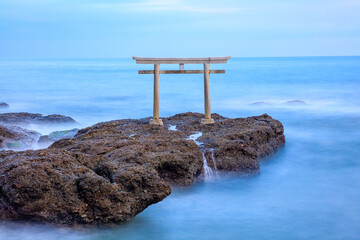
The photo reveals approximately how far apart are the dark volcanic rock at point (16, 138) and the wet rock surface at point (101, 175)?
2180 millimetres

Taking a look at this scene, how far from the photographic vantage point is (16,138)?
1095 cm

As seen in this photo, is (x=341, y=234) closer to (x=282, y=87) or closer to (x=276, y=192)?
(x=276, y=192)

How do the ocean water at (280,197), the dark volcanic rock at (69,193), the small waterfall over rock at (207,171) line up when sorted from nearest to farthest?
the dark volcanic rock at (69,193) → the ocean water at (280,197) → the small waterfall over rock at (207,171)

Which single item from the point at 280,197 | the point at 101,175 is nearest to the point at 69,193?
the point at 101,175

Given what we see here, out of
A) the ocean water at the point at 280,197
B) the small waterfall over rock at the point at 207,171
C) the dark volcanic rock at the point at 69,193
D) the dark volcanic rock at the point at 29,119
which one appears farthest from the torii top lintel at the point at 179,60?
the dark volcanic rock at the point at 69,193

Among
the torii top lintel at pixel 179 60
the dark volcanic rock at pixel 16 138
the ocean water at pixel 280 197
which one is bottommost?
the ocean water at pixel 280 197

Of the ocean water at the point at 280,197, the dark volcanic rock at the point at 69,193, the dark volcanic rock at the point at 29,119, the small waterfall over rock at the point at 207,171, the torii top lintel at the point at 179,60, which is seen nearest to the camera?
the dark volcanic rock at the point at 69,193

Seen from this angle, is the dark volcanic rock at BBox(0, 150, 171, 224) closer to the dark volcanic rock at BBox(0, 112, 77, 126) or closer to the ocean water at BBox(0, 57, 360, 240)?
the ocean water at BBox(0, 57, 360, 240)

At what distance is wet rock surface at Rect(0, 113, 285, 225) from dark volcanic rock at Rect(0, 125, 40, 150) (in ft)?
7.15

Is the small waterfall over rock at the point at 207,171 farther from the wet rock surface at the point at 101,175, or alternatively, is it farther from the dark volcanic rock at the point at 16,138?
the dark volcanic rock at the point at 16,138

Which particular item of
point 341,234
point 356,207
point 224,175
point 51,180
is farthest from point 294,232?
point 51,180

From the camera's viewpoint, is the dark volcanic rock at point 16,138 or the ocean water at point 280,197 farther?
the dark volcanic rock at point 16,138

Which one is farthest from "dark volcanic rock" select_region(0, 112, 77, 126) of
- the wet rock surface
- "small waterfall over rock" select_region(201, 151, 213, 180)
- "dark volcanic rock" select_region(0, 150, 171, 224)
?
"dark volcanic rock" select_region(0, 150, 171, 224)

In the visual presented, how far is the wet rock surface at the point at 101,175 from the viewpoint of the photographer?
18.2 feet
